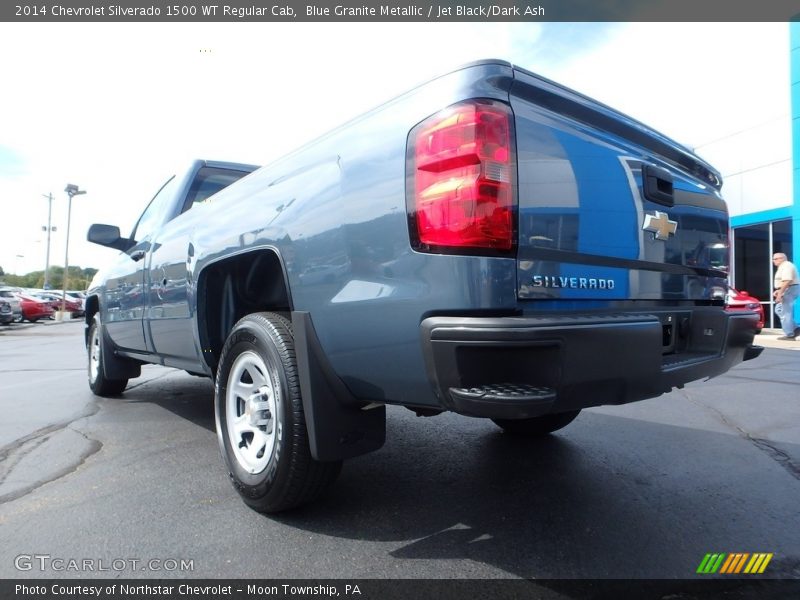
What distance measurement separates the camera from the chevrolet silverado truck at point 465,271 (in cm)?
178

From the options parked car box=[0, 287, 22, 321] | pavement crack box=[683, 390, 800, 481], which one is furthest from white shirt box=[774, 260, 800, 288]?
parked car box=[0, 287, 22, 321]

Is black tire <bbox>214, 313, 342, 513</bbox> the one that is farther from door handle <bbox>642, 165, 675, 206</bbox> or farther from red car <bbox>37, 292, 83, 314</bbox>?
red car <bbox>37, 292, 83, 314</bbox>

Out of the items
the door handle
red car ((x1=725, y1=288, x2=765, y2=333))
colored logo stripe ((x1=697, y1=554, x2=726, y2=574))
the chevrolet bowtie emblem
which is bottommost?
colored logo stripe ((x1=697, y1=554, x2=726, y2=574))

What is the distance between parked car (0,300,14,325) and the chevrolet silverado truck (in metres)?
21.6

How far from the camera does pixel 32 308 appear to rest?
24297 millimetres

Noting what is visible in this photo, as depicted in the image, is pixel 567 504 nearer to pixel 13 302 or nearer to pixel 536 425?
pixel 536 425

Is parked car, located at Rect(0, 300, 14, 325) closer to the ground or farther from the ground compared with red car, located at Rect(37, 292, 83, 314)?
closer to the ground

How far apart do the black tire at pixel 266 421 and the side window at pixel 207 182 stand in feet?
6.47

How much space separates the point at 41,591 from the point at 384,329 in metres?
1.56

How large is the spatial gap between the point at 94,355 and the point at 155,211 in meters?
2.03

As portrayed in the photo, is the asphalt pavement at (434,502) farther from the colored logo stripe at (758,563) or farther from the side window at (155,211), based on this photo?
the side window at (155,211)

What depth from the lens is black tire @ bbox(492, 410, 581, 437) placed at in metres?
3.67

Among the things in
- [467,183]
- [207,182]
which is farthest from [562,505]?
[207,182]

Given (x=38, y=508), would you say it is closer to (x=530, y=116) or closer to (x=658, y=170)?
(x=530, y=116)
